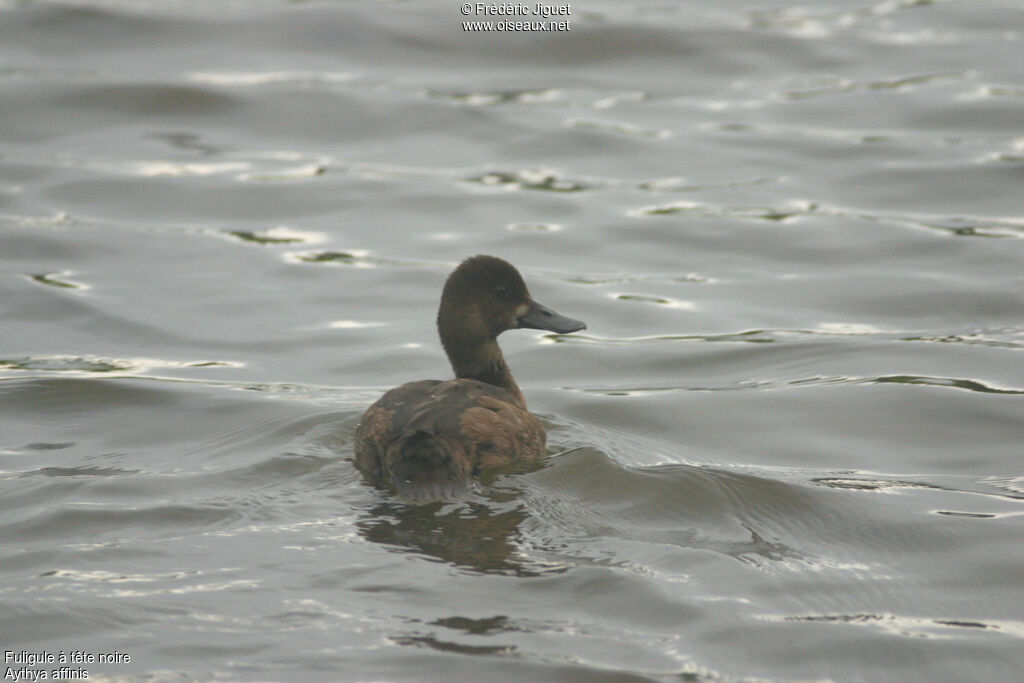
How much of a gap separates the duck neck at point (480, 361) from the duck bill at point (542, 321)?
22 centimetres

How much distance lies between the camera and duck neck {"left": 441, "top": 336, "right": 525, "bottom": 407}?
271 inches

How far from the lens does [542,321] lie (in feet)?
23.2

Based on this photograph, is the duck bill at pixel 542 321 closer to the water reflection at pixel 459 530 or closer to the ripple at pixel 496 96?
the water reflection at pixel 459 530

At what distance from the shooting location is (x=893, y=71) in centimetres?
1473

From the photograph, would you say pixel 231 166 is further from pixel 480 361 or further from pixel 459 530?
pixel 459 530

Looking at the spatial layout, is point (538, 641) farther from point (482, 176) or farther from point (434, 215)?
point (482, 176)

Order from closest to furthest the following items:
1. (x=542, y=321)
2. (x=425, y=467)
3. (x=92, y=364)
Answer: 1. (x=425, y=467)
2. (x=542, y=321)
3. (x=92, y=364)

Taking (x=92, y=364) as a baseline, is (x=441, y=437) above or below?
below

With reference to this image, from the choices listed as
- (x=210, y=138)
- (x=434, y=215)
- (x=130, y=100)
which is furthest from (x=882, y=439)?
A: (x=130, y=100)

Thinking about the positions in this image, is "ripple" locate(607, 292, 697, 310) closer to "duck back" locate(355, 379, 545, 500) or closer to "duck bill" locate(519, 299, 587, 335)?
"duck bill" locate(519, 299, 587, 335)

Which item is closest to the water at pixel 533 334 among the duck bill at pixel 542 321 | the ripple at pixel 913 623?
the ripple at pixel 913 623

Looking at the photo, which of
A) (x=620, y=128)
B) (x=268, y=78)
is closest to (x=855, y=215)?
(x=620, y=128)

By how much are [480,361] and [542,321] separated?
16.9 inches

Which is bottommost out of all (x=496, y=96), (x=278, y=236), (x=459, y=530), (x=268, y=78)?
(x=459, y=530)
